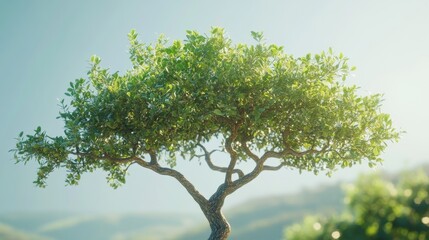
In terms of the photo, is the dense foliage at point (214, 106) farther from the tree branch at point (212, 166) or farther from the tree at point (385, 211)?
the tree at point (385, 211)

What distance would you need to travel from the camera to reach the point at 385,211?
246 inches

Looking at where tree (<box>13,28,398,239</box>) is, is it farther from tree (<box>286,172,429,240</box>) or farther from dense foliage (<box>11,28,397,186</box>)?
tree (<box>286,172,429,240</box>)

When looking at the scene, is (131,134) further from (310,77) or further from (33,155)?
(310,77)

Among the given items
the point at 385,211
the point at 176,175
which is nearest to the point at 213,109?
the point at 176,175

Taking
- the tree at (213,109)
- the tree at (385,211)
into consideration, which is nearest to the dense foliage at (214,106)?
the tree at (213,109)

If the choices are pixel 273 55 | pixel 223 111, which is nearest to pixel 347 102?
pixel 273 55

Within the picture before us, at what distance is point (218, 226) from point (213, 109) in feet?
16.6

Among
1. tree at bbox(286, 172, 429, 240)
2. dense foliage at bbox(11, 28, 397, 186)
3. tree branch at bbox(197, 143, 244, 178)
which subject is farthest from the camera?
tree branch at bbox(197, 143, 244, 178)

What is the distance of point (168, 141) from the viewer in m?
19.3

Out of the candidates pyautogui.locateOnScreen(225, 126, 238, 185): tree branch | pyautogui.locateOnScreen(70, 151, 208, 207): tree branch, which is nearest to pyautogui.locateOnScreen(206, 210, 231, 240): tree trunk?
pyautogui.locateOnScreen(70, 151, 208, 207): tree branch

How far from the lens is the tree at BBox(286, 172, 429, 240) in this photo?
6.04 meters

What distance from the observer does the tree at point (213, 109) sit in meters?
17.5

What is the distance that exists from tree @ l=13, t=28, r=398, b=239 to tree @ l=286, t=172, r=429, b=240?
33.5 feet

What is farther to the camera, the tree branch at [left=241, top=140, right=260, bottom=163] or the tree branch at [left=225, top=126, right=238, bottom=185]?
the tree branch at [left=241, top=140, right=260, bottom=163]
